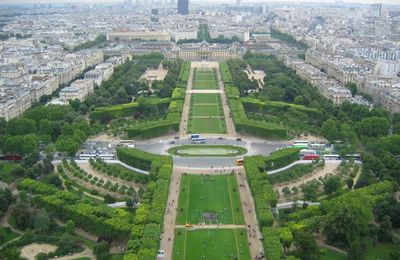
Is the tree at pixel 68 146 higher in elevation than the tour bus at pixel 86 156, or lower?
higher

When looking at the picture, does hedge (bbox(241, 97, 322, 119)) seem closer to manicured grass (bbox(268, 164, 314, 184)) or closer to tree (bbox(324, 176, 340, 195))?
manicured grass (bbox(268, 164, 314, 184))

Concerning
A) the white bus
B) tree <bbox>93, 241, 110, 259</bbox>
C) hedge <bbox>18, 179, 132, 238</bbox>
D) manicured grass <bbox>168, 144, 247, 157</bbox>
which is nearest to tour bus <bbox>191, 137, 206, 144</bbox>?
manicured grass <bbox>168, 144, 247, 157</bbox>

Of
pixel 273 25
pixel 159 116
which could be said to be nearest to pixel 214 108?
pixel 159 116

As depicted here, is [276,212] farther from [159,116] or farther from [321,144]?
[159,116]

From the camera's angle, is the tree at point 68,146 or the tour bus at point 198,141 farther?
the tour bus at point 198,141

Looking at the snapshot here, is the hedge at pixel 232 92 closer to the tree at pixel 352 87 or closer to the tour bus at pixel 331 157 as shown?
the tree at pixel 352 87

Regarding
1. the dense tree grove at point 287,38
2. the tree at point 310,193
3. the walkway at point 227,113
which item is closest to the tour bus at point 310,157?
the tree at point 310,193
